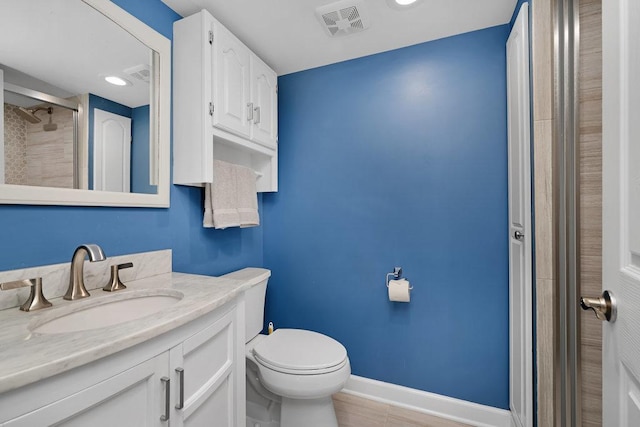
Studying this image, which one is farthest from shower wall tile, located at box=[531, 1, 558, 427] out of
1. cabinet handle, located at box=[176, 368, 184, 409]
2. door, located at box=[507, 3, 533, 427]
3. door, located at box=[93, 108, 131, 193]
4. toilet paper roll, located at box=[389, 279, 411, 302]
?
door, located at box=[93, 108, 131, 193]

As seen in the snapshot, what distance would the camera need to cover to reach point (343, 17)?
1.46 m

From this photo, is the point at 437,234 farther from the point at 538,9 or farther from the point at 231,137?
the point at 231,137

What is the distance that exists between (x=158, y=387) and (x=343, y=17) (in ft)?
5.80

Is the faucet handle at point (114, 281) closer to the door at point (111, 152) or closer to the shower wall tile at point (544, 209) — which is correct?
the door at point (111, 152)

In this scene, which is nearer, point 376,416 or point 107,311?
point 107,311

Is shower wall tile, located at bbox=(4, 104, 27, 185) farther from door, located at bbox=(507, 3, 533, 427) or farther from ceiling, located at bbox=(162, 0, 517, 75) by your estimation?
door, located at bbox=(507, 3, 533, 427)

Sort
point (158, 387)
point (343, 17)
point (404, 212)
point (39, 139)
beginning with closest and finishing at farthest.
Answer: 1. point (158, 387)
2. point (39, 139)
3. point (343, 17)
4. point (404, 212)

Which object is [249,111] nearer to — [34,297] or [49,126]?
[49,126]

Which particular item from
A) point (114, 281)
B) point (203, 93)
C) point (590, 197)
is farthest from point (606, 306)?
point (203, 93)

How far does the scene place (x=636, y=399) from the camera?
0.51m

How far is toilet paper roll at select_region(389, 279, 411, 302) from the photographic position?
62.8 inches

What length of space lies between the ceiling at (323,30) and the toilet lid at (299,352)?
1734 millimetres

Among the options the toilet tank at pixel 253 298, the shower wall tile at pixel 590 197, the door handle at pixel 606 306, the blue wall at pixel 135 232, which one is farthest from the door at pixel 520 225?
the blue wall at pixel 135 232

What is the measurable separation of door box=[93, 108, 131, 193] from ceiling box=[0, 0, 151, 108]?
0.32ft
